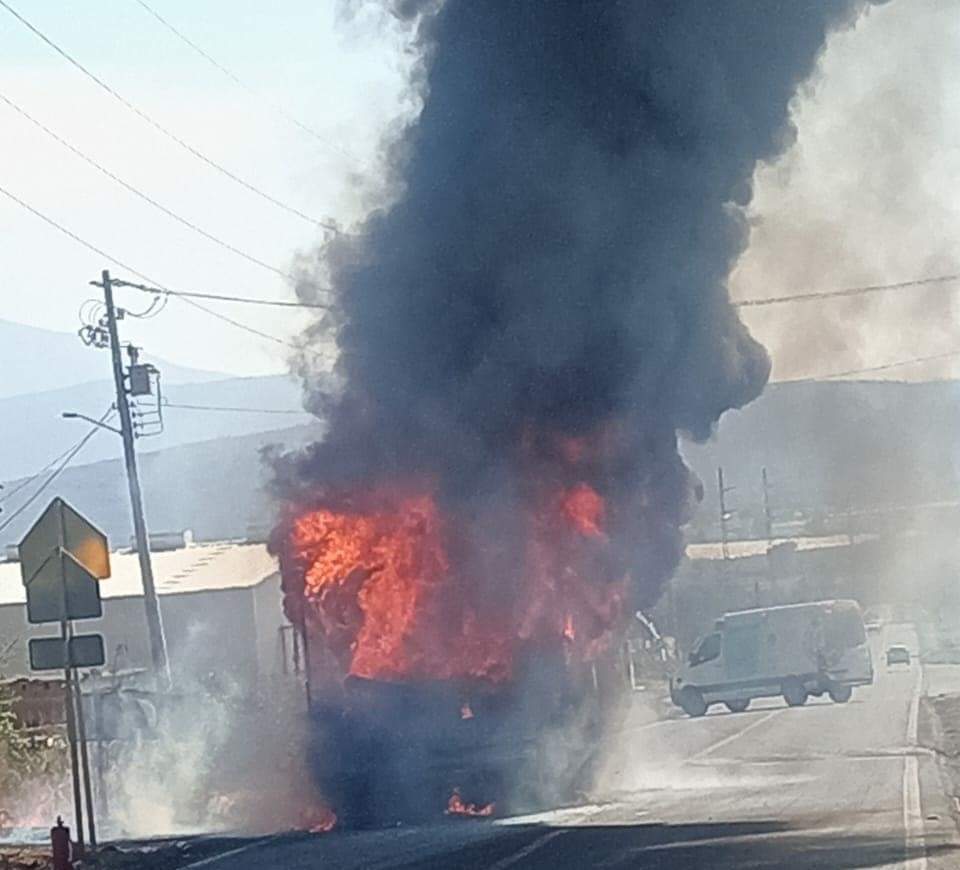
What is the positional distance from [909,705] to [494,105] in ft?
73.2

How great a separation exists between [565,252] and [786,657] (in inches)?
1077

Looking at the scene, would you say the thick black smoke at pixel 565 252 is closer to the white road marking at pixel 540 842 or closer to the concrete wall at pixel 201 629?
the white road marking at pixel 540 842

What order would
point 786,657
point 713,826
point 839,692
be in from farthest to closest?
point 786,657 → point 839,692 → point 713,826

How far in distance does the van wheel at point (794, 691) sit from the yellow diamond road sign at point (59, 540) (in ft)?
113

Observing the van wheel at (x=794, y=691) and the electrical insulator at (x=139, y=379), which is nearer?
the electrical insulator at (x=139, y=379)

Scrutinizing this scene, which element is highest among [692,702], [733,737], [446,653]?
[446,653]

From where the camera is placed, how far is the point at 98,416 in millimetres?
99375

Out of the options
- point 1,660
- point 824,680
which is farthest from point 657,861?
point 824,680

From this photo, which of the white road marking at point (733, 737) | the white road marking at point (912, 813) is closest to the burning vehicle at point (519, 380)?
the white road marking at point (912, 813)

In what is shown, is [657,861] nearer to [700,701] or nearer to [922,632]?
[700,701]

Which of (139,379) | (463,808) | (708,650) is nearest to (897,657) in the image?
(708,650)

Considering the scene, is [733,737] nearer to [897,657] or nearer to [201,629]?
[201,629]

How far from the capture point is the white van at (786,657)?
171 feet

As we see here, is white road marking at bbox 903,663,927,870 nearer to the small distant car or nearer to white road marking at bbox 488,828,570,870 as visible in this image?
white road marking at bbox 488,828,570,870
